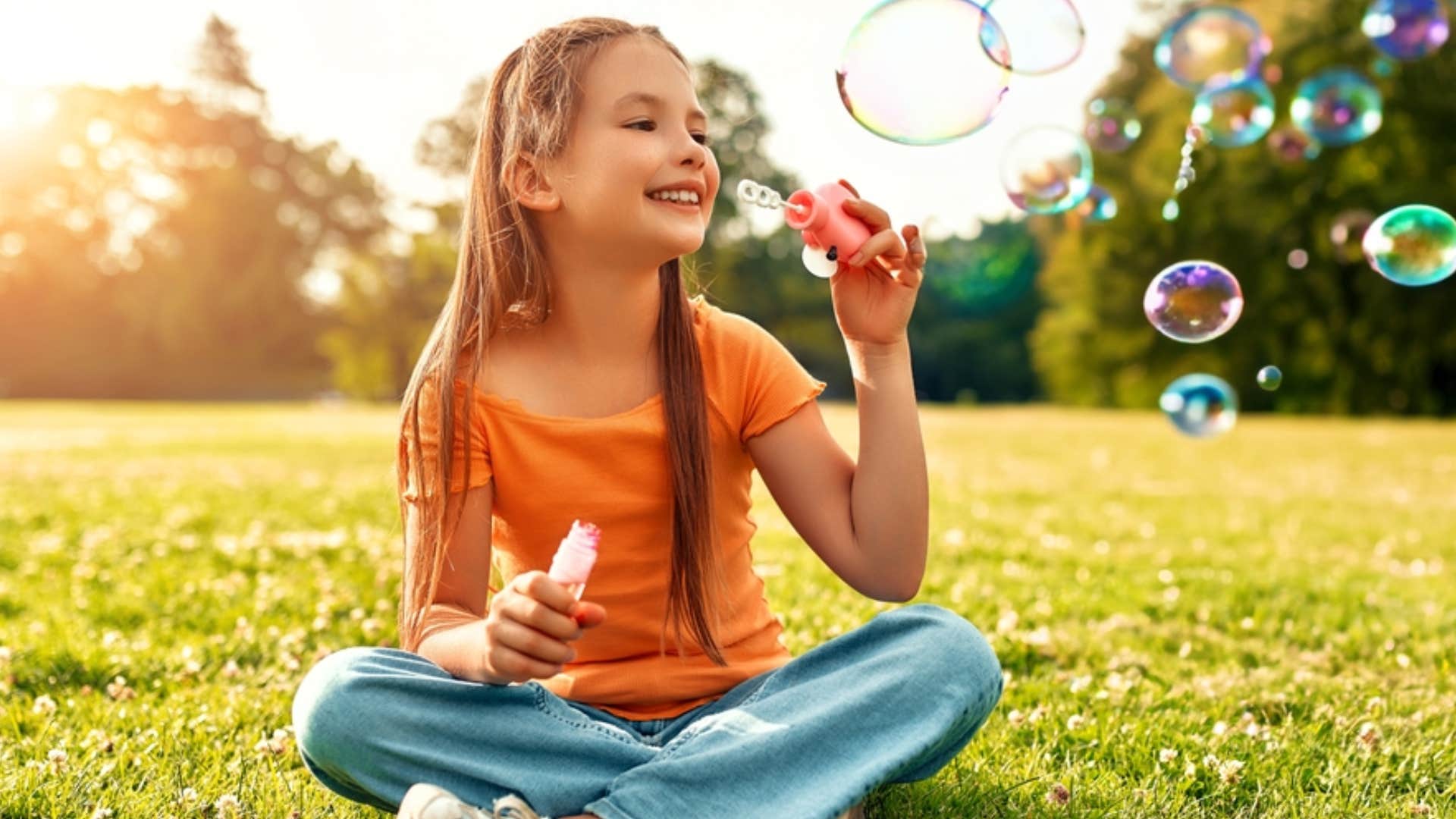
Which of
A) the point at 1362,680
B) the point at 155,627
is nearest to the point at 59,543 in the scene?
the point at 155,627

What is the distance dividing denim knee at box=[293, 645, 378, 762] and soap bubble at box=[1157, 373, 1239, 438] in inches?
181

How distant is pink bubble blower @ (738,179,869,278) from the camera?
266 cm

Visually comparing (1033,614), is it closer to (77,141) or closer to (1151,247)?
(1151,247)

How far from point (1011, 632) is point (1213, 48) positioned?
316 cm

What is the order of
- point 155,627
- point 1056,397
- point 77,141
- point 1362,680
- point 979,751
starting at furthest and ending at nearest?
point 77,141, point 1056,397, point 155,627, point 1362,680, point 979,751

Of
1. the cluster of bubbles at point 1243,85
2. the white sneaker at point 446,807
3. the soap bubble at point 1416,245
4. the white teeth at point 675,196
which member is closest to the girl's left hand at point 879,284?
the white teeth at point 675,196

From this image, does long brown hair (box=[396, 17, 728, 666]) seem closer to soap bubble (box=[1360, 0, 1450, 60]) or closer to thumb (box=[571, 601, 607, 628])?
thumb (box=[571, 601, 607, 628])

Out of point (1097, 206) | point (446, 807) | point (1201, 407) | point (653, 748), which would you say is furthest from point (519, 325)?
point (1201, 407)

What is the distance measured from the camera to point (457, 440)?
2779mm

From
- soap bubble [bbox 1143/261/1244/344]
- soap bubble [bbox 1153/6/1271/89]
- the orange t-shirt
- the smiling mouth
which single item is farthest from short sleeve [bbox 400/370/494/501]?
soap bubble [bbox 1153/6/1271/89]

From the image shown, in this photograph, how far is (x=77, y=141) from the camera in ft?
173

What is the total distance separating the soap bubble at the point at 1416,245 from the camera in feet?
14.6

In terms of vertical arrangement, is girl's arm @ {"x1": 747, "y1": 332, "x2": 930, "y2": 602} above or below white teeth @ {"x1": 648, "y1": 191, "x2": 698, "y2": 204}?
below

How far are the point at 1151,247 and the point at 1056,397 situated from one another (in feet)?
32.3
